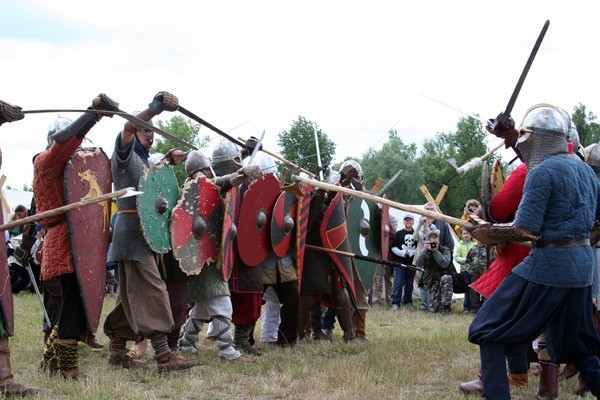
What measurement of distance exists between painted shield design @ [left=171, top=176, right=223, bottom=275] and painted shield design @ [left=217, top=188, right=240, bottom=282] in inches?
2.8

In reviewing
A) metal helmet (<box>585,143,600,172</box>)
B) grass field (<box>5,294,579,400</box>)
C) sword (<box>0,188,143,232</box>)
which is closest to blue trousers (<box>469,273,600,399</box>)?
grass field (<box>5,294,579,400</box>)

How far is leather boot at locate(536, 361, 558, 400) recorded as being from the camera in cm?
402

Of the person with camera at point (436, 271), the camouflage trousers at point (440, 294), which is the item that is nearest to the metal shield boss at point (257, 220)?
the person with camera at point (436, 271)

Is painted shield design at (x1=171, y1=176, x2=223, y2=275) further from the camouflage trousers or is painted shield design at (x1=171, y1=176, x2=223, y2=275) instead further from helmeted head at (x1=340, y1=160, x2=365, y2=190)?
the camouflage trousers

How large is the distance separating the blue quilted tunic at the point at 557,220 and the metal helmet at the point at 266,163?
2483mm

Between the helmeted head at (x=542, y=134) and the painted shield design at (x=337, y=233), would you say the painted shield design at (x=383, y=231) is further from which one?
the helmeted head at (x=542, y=134)

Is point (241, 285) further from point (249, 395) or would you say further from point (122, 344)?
point (249, 395)

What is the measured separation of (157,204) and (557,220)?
232 cm

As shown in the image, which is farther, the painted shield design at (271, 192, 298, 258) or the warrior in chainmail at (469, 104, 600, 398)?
the painted shield design at (271, 192, 298, 258)

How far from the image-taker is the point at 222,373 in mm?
4613

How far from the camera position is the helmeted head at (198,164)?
519 centimetres

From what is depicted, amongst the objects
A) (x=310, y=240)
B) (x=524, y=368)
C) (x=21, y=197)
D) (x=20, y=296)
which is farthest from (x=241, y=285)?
(x=21, y=197)

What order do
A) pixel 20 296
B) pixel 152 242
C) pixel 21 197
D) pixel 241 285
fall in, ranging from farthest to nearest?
1. pixel 21 197
2. pixel 20 296
3. pixel 241 285
4. pixel 152 242

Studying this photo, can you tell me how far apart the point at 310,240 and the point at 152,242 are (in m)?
1.89
